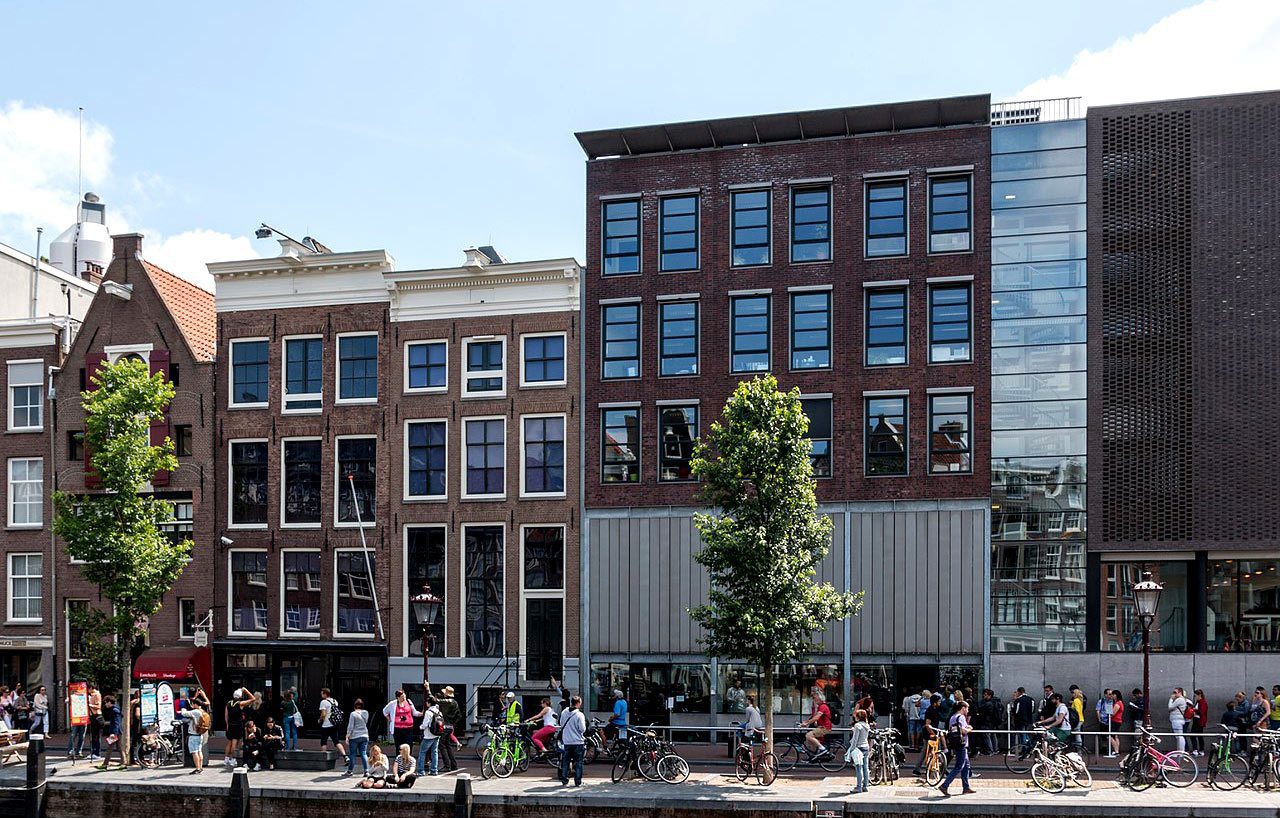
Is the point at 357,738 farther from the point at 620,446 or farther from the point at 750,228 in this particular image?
the point at 750,228

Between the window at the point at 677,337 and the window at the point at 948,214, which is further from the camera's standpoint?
the window at the point at 677,337

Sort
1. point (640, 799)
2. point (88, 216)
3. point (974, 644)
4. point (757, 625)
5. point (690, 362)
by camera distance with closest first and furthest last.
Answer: point (640, 799) < point (757, 625) < point (974, 644) < point (690, 362) < point (88, 216)

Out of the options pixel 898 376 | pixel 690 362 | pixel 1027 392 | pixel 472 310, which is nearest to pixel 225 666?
pixel 472 310

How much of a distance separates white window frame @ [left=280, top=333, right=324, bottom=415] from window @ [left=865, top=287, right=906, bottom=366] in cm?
1702

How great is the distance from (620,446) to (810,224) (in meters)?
8.65

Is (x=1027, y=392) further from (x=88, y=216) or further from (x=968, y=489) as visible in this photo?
(x=88, y=216)

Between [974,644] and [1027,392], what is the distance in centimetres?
713

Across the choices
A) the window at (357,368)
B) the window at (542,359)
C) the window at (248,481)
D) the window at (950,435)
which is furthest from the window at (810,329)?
the window at (248,481)

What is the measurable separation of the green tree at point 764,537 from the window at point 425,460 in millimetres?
12440

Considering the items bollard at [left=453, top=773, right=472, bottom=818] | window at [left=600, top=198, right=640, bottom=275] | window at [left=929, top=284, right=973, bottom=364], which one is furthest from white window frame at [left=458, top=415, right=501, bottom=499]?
bollard at [left=453, top=773, right=472, bottom=818]

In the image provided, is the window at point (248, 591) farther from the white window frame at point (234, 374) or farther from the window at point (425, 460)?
the window at point (425, 460)

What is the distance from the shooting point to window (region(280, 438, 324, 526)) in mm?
38812

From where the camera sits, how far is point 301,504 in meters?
38.9

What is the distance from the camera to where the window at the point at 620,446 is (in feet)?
121
